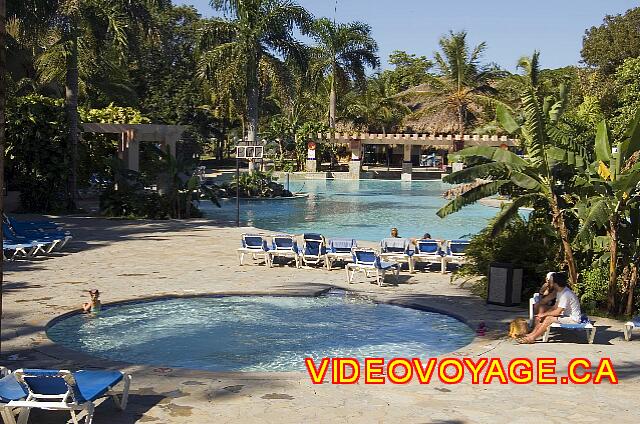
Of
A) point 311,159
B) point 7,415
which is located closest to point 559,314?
point 7,415

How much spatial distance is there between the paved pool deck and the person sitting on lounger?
0.19m

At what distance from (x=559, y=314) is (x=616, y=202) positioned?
2.33 m

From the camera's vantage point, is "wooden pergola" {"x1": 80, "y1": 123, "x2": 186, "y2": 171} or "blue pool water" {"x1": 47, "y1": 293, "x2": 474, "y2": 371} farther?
"wooden pergola" {"x1": 80, "y1": 123, "x2": 186, "y2": 171}

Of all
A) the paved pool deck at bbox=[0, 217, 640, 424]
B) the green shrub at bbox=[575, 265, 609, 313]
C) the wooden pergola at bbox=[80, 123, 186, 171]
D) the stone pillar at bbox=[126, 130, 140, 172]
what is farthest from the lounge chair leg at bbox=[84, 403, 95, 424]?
the stone pillar at bbox=[126, 130, 140, 172]

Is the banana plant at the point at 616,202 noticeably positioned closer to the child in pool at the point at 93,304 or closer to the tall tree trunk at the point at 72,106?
the child in pool at the point at 93,304

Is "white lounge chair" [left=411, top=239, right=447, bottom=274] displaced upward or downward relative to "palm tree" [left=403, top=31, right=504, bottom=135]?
downward

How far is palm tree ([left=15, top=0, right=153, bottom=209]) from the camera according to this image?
979 inches

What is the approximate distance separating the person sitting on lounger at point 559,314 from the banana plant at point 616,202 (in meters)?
1.01

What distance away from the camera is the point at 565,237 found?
40.4ft

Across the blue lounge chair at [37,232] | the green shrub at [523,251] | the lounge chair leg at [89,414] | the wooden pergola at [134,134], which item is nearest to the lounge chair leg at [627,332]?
the green shrub at [523,251]

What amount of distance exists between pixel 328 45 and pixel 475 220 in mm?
28988

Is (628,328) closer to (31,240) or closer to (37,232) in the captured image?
(31,240)

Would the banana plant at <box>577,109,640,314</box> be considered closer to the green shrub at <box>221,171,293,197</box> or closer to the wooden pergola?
the wooden pergola

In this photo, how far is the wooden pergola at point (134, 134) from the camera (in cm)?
2961
